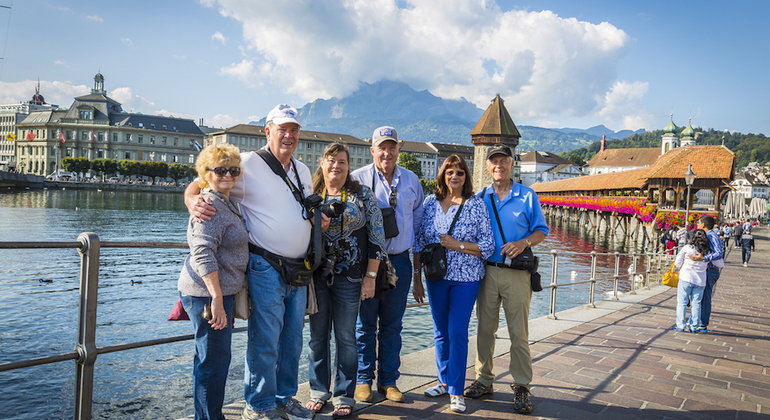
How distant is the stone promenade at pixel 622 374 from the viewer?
340 centimetres

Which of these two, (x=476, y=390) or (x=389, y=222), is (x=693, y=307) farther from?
Answer: (x=389, y=222)

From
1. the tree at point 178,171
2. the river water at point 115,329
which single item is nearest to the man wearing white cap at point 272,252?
the river water at point 115,329

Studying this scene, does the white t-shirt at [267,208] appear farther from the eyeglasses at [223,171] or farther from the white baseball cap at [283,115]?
the white baseball cap at [283,115]

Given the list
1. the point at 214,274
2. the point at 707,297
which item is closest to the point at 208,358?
the point at 214,274

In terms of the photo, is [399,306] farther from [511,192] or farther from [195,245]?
[195,245]

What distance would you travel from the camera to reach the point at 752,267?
1909 centimetres

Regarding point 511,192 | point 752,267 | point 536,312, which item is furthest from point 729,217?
point 511,192

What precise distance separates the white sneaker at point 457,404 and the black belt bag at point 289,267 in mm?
1349

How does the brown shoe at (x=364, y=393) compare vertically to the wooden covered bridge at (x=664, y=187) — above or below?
below

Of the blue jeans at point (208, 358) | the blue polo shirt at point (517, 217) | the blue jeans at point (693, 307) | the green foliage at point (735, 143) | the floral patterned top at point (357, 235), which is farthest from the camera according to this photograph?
the green foliage at point (735, 143)

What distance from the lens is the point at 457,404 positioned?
3277mm

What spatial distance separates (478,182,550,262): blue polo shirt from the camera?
3494 mm

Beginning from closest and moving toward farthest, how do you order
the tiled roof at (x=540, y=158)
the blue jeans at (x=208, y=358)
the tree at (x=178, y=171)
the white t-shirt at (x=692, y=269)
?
1. the blue jeans at (x=208, y=358)
2. the white t-shirt at (x=692, y=269)
3. the tree at (x=178, y=171)
4. the tiled roof at (x=540, y=158)

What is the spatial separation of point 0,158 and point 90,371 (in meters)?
142
